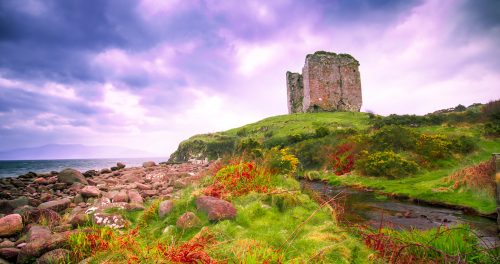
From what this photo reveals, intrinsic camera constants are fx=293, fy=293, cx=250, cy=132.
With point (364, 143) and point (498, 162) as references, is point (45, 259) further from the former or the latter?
point (364, 143)

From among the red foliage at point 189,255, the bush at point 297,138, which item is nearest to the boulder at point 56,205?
the red foliage at point 189,255

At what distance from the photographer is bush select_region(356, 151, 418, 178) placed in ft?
54.7

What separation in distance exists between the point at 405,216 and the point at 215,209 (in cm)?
691

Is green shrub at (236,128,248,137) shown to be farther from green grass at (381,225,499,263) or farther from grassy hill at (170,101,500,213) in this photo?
green grass at (381,225,499,263)

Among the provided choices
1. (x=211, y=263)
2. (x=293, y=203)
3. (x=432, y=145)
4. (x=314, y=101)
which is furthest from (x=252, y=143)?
(x=314, y=101)

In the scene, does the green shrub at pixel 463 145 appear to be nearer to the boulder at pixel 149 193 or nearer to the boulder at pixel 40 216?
the boulder at pixel 149 193

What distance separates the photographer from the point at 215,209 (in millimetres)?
5828

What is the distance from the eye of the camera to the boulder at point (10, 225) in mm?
5677

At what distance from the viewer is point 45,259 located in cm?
427

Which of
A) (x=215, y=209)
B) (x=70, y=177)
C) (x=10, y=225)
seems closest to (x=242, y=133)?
(x=70, y=177)

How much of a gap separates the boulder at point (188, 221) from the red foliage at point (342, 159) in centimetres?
1588

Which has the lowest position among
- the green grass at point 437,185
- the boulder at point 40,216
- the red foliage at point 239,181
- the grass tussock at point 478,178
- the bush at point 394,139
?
the green grass at point 437,185

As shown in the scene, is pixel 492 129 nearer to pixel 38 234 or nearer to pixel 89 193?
pixel 89 193

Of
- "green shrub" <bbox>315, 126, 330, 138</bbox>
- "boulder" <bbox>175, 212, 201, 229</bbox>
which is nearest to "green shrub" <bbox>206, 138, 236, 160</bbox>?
"green shrub" <bbox>315, 126, 330, 138</bbox>
